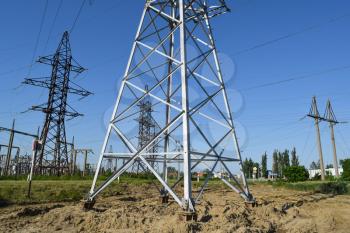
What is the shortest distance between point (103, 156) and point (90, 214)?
2346mm

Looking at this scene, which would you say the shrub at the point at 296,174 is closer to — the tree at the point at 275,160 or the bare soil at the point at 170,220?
the bare soil at the point at 170,220

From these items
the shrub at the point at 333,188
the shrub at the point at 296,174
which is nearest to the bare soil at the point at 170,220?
the shrub at the point at 333,188

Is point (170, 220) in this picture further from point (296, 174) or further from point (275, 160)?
point (275, 160)

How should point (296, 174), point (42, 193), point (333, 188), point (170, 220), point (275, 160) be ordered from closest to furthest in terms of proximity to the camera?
point (170, 220)
point (42, 193)
point (333, 188)
point (296, 174)
point (275, 160)

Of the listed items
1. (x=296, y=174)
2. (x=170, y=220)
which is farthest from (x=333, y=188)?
(x=296, y=174)

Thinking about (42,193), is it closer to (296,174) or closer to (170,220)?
(170,220)

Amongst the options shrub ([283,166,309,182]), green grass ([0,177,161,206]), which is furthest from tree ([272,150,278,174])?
green grass ([0,177,161,206])

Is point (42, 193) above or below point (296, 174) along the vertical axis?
below

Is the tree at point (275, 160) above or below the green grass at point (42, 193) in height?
above

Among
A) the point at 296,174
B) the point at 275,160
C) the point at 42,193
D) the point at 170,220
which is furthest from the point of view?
the point at 275,160

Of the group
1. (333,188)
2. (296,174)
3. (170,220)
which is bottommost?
(170,220)

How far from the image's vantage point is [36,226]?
902 cm

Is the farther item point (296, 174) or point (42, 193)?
point (296, 174)

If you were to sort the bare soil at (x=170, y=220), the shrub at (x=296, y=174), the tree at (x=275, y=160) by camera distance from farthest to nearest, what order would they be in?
the tree at (x=275, y=160)
the shrub at (x=296, y=174)
the bare soil at (x=170, y=220)
